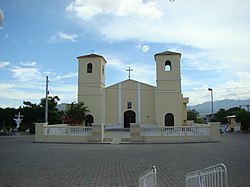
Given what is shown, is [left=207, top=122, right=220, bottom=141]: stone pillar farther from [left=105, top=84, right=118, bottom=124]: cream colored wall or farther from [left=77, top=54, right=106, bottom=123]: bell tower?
[left=77, top=54, right=106, bottom=123]: bell tower

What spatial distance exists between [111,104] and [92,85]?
3483 mm

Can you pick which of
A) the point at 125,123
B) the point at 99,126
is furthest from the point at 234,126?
the point at 99,126

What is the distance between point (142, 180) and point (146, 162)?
218 inches

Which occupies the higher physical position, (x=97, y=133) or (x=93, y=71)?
(x=93, y=71)

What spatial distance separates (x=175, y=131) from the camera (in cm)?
2117

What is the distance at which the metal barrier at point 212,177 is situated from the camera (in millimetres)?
3894

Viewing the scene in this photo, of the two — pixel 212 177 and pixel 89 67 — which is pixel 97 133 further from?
pixel 89 67

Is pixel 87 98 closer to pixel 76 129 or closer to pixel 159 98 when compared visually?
pixel 159 98

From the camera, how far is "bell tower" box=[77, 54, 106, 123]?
120 ft

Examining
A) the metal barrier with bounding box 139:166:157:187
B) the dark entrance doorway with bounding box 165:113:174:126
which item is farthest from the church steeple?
the metal barrier with bounding box 139:166:157:187

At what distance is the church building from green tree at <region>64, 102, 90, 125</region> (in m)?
3.29

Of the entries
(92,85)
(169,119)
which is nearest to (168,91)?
(169,119)

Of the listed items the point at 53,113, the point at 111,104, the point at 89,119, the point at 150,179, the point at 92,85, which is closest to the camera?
the point at 150,179

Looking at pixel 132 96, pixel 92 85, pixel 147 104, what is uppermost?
pixel 92 85
